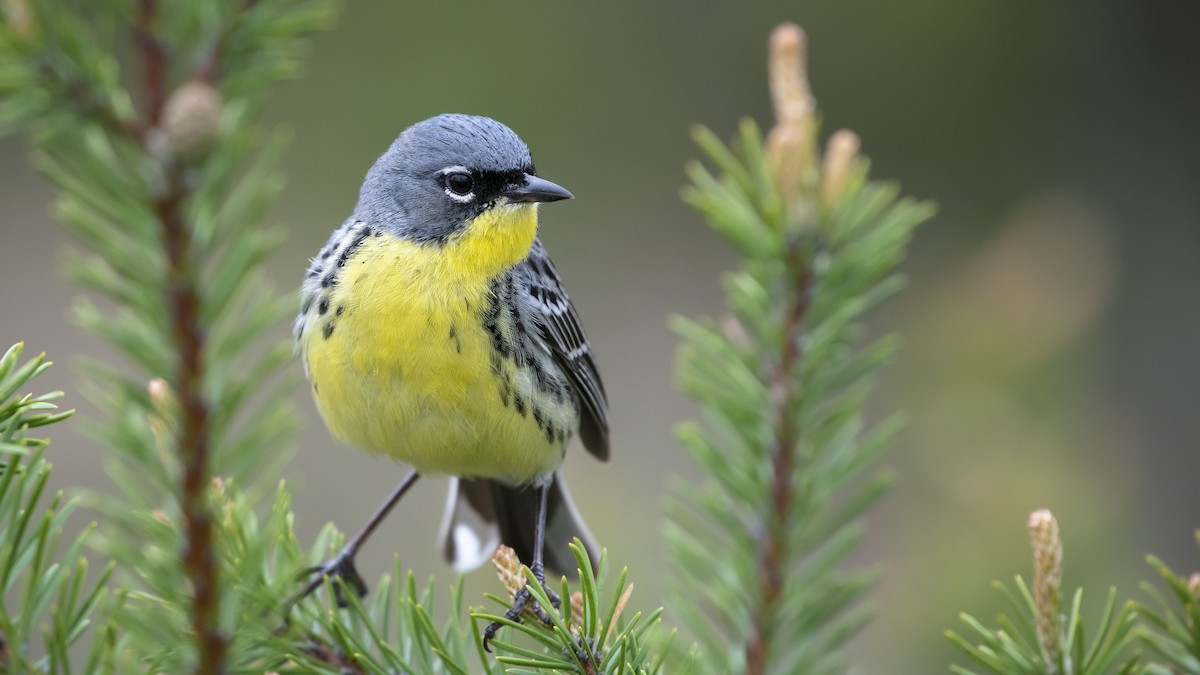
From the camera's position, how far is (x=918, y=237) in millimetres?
6340

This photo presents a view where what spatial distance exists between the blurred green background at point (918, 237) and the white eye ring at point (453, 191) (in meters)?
0.95

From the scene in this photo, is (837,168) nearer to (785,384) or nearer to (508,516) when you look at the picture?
(785,384)

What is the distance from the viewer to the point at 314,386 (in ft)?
9.89

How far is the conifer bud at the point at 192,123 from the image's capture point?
968mm

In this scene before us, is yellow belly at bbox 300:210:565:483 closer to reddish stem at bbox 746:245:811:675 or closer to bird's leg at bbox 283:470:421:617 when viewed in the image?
bird's leg at bbox 283:470:421:617

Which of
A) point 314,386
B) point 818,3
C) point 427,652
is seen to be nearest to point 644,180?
point 818,3

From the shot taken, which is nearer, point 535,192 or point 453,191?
point 535,192

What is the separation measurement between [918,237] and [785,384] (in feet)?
17.2

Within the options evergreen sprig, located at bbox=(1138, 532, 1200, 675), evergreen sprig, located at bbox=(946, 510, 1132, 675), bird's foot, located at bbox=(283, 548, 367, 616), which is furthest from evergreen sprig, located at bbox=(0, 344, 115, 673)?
evergreen sprig, located at bbox=(1138, 532, 1200, 675)

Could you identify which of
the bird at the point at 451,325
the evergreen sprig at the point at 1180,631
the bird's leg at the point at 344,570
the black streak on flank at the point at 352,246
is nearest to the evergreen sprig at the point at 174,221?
the bird's leg at the point at 344,570

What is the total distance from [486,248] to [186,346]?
2065mm

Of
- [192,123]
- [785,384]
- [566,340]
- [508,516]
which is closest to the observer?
[192,123]

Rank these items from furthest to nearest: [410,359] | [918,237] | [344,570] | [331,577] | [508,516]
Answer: [918,237] < [508,516] < [344,570] < [410,359] < [331,577]

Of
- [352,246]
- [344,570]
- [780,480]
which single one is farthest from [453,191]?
[780,480]
